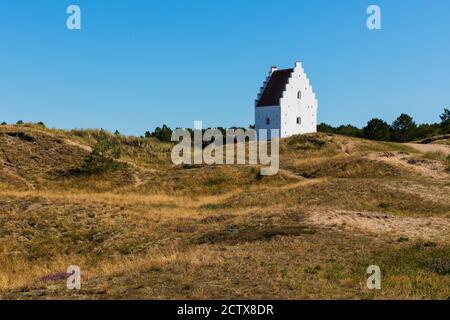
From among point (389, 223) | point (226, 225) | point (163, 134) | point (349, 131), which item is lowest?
point (226, 225)

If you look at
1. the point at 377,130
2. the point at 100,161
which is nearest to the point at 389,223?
the point at 100,161

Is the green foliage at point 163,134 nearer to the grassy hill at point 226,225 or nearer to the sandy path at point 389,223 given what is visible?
the grassy hill at point 226,225

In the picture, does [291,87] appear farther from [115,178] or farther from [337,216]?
[337,216]

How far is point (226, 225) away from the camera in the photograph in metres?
29.0

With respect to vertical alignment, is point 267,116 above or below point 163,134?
above

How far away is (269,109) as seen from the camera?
7706 centimetres

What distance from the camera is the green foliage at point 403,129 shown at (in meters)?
90.8

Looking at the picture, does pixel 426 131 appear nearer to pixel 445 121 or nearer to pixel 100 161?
pixel 445 121

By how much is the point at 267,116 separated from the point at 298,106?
5.39 m

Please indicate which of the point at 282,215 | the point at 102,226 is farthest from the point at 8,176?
the point at 282,215

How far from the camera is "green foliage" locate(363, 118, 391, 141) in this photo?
87.9 metres

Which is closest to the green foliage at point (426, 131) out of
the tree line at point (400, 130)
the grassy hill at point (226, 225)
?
the tree line at point (400, 130)

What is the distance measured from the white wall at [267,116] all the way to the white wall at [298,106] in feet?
3.12
